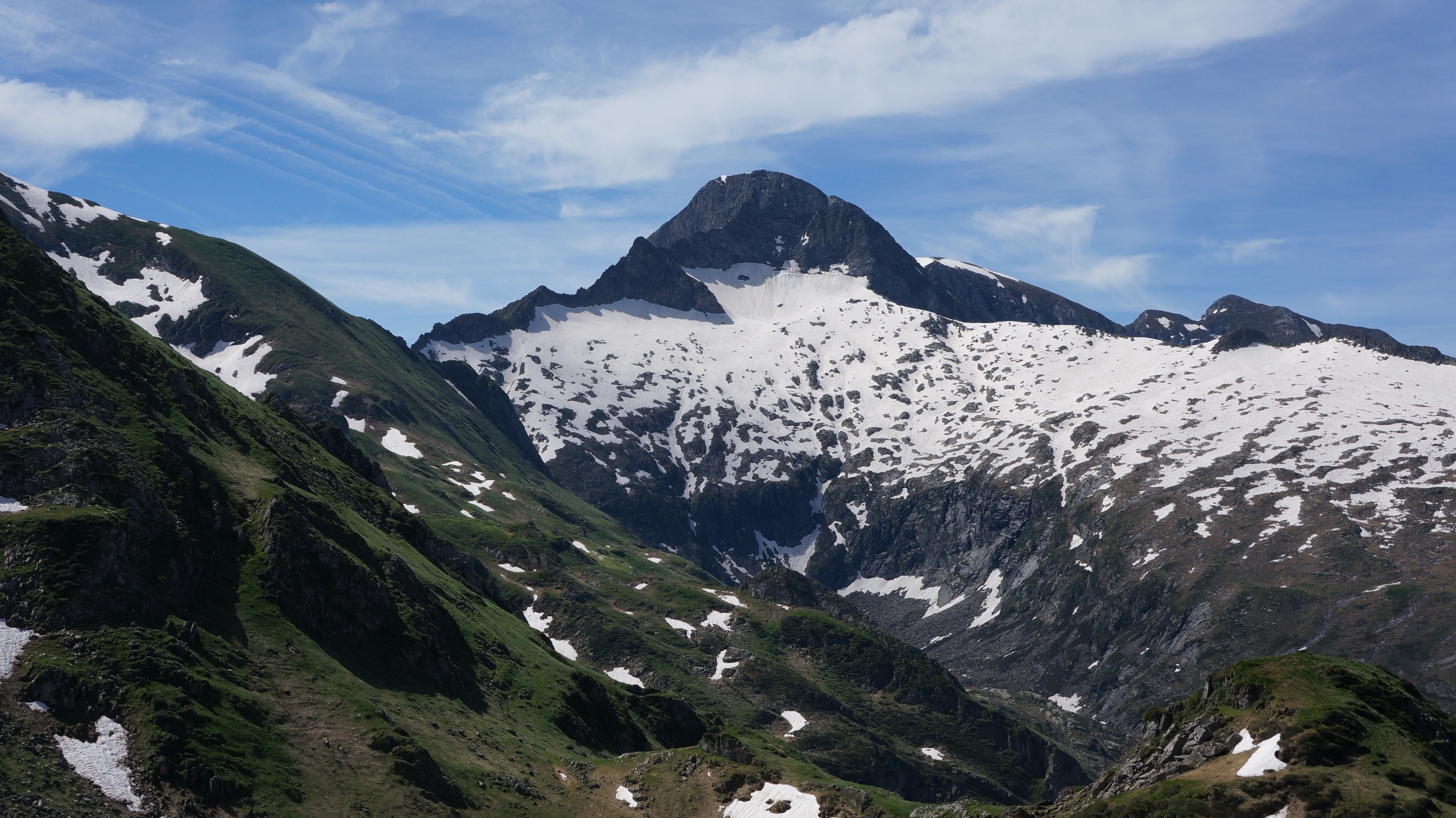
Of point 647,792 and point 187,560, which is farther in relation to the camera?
point 647,792

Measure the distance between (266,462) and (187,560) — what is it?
1428 inches

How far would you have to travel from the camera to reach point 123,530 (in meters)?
86.7

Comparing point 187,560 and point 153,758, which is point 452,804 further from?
point 187,560

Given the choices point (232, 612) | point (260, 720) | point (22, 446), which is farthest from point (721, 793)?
point (22, 446)

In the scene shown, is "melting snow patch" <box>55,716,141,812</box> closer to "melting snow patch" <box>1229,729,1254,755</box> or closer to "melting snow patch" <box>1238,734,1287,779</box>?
"melting snow patch" <box>1238,734,1287,779</box>

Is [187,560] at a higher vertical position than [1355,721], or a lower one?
lower

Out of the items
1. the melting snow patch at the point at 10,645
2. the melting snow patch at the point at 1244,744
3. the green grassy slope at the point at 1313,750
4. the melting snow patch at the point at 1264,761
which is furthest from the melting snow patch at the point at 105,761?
the melting snow patch at the point at 1244,744

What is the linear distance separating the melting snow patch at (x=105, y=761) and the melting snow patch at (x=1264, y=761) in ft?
220

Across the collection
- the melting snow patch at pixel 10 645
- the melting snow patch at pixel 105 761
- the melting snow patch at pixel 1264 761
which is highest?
the melting snow patch at pixel 1264 761

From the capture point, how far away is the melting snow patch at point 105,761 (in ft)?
213

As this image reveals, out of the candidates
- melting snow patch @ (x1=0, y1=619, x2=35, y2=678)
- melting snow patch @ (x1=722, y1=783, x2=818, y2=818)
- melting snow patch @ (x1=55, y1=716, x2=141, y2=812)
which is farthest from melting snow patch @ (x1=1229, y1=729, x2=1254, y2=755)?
melting snow patch @ (x1=0, y1=619, x2=35, y2=678)

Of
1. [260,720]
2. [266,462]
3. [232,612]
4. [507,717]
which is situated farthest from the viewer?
[266,462]

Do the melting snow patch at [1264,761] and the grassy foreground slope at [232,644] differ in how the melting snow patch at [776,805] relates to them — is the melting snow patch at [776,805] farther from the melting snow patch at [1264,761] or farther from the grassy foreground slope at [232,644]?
the melting snow patch at [1264,761]

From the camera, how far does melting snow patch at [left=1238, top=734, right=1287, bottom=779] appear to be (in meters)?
60.1
